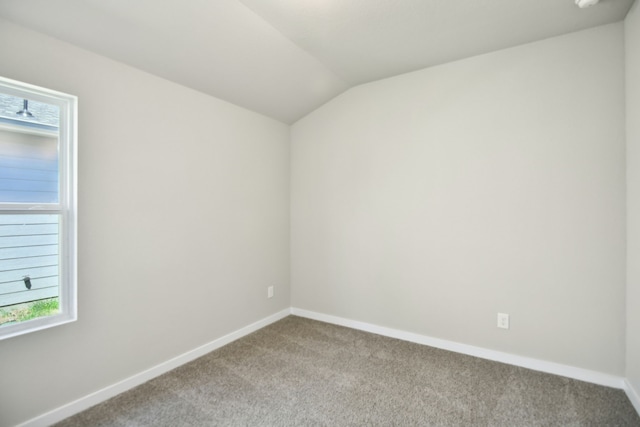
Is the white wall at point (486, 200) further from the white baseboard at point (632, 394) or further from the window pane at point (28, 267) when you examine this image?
the window pane at point (28, 267)

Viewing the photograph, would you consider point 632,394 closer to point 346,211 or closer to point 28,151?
point 346,211

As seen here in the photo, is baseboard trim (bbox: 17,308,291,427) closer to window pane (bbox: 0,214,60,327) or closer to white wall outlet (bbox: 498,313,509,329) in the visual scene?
window pane (bbox: 0,214,60,327)

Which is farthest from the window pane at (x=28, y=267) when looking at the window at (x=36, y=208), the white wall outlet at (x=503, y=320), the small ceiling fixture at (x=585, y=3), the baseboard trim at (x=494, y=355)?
the small ceiling fixture at (x=585, y=3)

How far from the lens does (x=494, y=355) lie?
2604 millimetres

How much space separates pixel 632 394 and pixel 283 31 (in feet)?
11.1

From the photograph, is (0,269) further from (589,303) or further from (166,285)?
(589,303)

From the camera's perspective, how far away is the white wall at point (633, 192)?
1.95 meters

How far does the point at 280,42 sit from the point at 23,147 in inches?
70.4

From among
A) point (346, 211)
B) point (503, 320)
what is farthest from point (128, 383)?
point (503, 320)

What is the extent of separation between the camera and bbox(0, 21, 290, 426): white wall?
1.82m

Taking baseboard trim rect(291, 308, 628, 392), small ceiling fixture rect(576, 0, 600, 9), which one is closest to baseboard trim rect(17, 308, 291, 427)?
baseboard trim rect(291, 308, 628, 392)

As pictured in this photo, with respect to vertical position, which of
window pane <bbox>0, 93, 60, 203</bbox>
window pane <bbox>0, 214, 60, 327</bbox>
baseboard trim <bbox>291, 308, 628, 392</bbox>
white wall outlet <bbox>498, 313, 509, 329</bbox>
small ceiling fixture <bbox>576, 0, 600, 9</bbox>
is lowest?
baseboard trim <bbox>291, 308, 628, 392</bbox>

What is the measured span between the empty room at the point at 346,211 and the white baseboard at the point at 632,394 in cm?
2

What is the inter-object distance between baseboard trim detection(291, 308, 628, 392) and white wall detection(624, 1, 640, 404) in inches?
6.5
